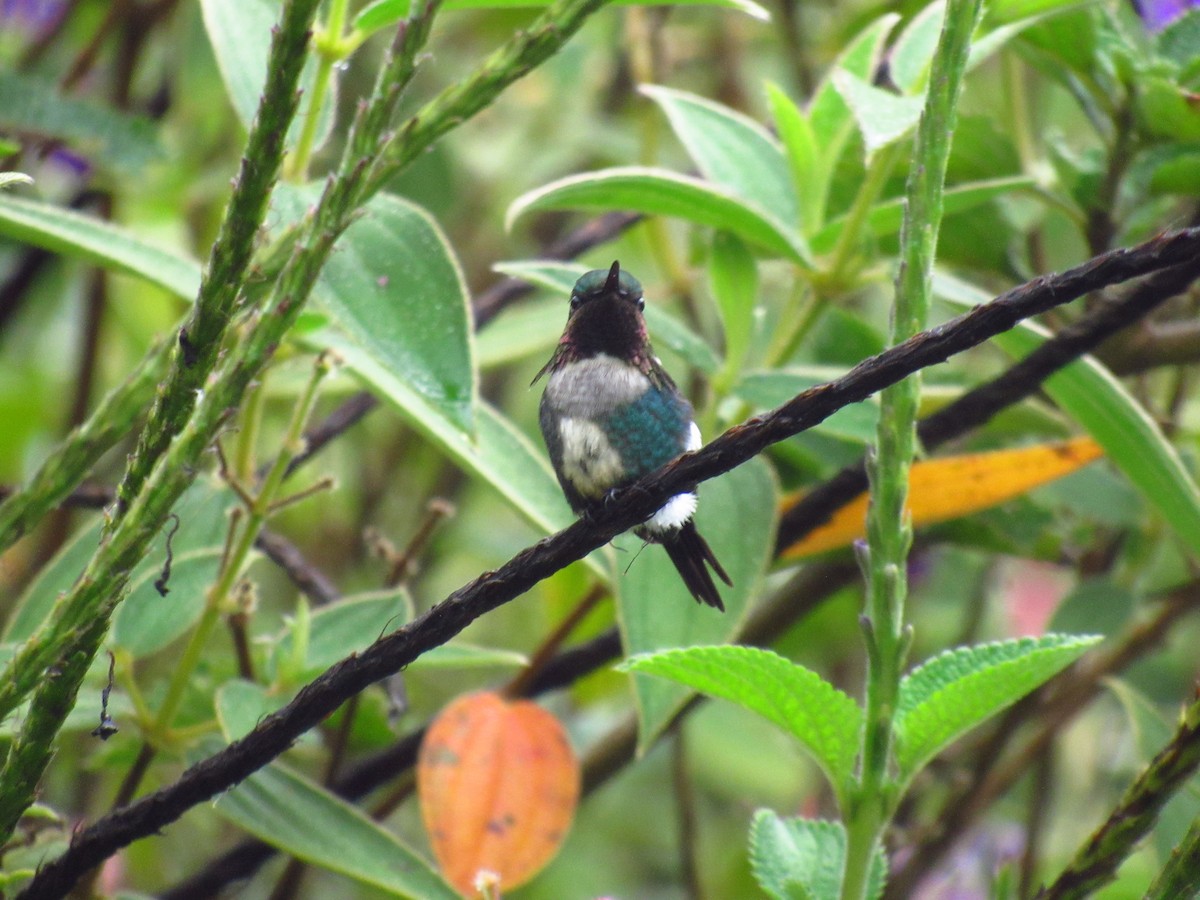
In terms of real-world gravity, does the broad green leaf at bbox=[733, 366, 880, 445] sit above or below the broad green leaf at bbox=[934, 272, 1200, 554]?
above

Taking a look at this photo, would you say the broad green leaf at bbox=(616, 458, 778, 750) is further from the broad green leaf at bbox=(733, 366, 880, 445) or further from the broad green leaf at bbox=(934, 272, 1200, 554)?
the broad green leaf at bbox=(934, 272, 1200, 554)

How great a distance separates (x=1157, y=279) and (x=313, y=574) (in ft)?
→ 3.80

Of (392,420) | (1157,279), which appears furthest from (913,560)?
(392,420)

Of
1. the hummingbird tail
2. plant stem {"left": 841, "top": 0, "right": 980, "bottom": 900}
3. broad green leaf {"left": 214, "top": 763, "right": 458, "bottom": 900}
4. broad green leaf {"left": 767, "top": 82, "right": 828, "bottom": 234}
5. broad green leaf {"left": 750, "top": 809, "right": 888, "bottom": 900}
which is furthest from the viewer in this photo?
broad green leaf {"left": 767, "top": 82, "right": 828, "bottom": 234}

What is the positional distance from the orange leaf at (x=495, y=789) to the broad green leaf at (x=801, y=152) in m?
0.75

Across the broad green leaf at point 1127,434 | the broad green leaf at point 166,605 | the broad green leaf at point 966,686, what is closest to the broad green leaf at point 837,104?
the broad green leaf at point 1127,434

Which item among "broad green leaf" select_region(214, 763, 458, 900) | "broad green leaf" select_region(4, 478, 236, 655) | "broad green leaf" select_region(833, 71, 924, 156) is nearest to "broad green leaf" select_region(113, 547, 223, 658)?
"broad green leaf" select_region(4, 478, 236, 655)

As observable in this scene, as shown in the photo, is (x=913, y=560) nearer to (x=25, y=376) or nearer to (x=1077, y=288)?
(x=1077, y=288)

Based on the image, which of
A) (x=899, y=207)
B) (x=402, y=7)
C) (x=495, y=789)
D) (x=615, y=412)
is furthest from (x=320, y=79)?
(x=495, y=789)

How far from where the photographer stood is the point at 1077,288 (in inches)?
A: 32.2

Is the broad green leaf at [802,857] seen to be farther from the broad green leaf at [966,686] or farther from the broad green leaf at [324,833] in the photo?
the broad green leaf at [324,833]

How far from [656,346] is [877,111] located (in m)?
1.19

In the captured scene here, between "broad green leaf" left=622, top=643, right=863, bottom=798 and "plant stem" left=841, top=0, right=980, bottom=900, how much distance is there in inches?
1.1

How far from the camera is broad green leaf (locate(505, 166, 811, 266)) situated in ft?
4.66
